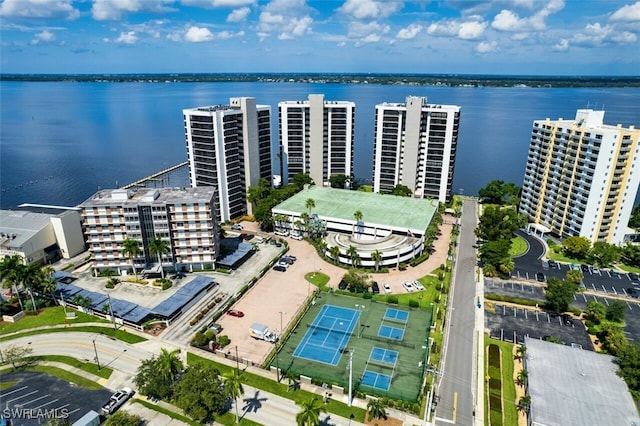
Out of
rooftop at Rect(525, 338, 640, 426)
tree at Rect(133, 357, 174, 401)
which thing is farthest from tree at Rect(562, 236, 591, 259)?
tree at Rect(133, 357, 174, 401)

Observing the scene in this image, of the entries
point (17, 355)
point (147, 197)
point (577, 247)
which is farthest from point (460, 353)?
point (17, 355)

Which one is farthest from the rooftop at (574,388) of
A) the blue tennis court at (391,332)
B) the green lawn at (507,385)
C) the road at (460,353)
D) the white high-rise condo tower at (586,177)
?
the white high-rise condo tower at (586,177)

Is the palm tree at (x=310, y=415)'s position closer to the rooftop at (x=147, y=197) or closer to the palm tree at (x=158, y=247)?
the palm tree at (x=158, y=247)

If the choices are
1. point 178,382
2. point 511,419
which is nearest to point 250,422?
point 178,382

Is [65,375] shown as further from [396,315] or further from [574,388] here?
[574,388]

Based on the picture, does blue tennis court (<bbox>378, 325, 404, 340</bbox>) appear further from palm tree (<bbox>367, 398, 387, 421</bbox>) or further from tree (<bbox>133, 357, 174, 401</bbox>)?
tree (<bbox>133, 357, 174, 401</bbox>)
